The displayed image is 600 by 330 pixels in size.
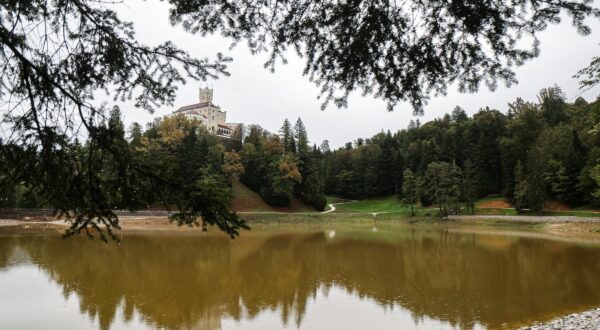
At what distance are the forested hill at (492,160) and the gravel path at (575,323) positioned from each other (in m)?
29.3

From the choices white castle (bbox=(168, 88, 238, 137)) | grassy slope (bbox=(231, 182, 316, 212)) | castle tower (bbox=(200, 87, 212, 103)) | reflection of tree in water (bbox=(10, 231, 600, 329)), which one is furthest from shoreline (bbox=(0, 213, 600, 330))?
castle tower (bbox=(200, 87, 212, 103))

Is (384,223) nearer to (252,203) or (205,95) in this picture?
(252,203)

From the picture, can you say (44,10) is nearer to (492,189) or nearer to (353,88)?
(353,88)

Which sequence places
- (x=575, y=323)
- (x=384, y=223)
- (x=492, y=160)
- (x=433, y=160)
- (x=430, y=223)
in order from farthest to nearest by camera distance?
(x=433, y=160) → (x=492, y=160) → (x=384, y=223) → (x=430, y=223) → (x=575, y=323)

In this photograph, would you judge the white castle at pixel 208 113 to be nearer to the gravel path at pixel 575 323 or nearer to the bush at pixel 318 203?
the bush at pixel 318 203

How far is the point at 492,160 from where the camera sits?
71188mm

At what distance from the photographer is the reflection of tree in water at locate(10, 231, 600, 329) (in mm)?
12258

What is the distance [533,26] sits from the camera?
4.01 metres

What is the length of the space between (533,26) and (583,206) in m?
56.8

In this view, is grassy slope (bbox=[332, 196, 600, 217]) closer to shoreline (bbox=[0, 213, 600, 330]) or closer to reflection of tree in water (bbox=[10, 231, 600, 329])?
shoreline (bbox=[0, 213, 600, 330])

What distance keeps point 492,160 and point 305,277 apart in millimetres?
62576

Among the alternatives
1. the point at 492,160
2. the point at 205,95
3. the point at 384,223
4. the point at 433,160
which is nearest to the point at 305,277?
the point at 384,223

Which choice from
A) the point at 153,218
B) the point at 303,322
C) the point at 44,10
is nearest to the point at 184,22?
the point at 44,10

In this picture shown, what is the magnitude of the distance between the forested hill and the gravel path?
96.1 ft
